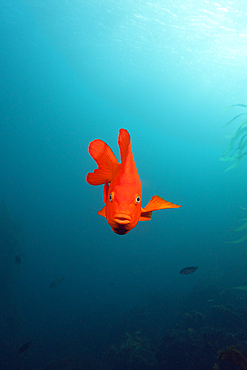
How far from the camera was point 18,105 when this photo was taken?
54062 millimetres

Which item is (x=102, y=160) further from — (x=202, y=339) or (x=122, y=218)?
(x=202, y=339)

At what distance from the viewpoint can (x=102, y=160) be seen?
1152 mm

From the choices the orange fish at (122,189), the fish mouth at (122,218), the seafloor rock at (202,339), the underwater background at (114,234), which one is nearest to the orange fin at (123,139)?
the orange fish at (122,189)

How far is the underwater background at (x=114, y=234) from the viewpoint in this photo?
22.6ft

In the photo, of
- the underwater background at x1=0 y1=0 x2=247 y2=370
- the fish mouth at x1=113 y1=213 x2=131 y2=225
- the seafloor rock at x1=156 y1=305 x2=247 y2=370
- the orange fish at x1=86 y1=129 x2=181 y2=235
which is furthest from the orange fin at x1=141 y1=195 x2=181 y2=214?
the seafloor rock at x1=156 y1=305 x2=247 y2=370

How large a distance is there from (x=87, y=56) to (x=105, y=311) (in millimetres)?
34482

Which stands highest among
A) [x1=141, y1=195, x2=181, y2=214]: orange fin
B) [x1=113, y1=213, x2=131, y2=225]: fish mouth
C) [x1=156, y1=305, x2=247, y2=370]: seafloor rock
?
[x1=141, y1=195, x2=181, y2=214]: orange fin

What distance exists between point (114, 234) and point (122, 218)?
87.0ft

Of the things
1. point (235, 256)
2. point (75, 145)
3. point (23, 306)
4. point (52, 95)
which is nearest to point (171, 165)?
point (75, 145)

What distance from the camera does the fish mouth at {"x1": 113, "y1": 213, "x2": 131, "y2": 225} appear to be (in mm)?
782

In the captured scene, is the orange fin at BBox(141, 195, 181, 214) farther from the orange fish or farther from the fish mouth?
the fish mouth

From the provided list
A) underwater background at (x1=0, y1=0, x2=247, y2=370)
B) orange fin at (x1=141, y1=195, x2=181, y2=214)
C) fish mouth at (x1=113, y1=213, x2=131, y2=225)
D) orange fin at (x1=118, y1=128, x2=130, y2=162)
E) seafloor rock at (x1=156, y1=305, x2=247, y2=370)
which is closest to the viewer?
fish mouth at (x1=113, y1=213, x2=131, y2=225)

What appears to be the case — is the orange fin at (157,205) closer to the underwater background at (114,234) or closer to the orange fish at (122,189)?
the orange fish at (122,189)

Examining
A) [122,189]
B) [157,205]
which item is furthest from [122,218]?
[157,205]
